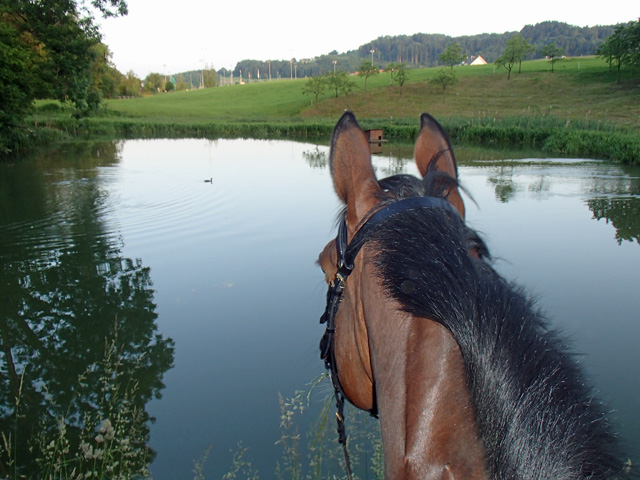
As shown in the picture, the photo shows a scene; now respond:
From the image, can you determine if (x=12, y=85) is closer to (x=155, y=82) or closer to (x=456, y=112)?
(x=456, y=112)

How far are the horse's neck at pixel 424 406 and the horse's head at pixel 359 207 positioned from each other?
0.20 m

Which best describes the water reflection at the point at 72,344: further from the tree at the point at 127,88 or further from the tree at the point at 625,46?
the tree at the point at 127,88

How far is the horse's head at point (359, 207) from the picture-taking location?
1303 millimetres

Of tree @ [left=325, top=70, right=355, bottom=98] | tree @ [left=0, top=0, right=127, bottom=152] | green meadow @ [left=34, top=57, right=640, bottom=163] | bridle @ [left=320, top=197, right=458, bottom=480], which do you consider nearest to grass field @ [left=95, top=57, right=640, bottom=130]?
green meadow @ [left=34, top=57, right=640, bottom=163]

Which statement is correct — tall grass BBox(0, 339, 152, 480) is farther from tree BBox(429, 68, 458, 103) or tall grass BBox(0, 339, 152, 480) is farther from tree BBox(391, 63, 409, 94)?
tree BBox(391, 63, 409, 94)

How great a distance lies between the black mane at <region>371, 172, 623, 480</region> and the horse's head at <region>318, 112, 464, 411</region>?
0.18 metres

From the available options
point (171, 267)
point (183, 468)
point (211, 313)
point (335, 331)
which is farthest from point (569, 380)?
point (171, 267)

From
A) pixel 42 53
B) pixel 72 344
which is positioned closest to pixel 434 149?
pixel 72 344

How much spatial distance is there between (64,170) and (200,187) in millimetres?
6510

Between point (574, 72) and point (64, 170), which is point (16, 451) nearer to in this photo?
point (64, 170)

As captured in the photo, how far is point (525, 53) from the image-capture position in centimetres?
6284

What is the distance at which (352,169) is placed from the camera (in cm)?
153

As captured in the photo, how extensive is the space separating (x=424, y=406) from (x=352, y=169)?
84 centimetres

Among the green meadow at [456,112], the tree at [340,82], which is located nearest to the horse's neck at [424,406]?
the green meadow at [456,112]
